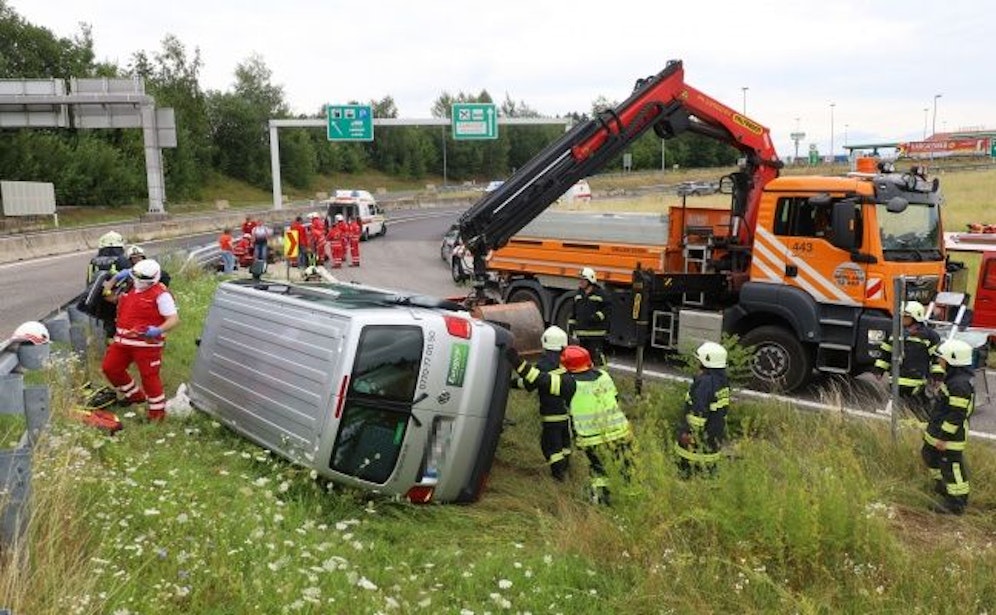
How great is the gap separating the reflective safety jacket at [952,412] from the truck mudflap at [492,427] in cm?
314

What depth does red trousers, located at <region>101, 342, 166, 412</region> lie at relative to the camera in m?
6.47

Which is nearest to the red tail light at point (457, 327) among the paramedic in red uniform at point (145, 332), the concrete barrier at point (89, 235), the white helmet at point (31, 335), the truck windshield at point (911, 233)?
the white helmet at point (31, 335)

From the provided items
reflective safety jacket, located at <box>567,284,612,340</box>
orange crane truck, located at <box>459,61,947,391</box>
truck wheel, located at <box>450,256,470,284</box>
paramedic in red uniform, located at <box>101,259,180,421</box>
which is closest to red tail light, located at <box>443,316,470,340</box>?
paramedic in red uniform, located at <box>101,259,180,421</box>

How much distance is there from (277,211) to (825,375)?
31.0 m

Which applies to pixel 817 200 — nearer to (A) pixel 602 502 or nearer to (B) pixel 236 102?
(A) pixel 602 502

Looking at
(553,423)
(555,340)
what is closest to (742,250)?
(555,340)

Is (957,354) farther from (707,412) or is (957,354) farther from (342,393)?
(342,393)

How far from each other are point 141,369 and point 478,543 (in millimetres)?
3287

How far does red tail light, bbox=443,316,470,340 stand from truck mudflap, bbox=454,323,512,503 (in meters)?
0.26

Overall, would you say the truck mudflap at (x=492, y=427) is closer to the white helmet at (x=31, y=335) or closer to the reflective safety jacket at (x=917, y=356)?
the white helmet at (x=31, y=335)

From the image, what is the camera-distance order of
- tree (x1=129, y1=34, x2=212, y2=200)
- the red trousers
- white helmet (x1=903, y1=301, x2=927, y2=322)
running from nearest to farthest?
the red trousers
white helmet (x1=903, y1=301, x2=927, y2=322)
tree (x1=129, y1=34, x2=212, y2=200)

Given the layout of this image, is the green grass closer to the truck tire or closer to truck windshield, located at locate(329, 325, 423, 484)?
truck windshield, located at locate(329, 325, 423, 484)

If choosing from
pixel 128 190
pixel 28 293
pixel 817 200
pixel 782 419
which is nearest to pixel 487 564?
pixel 782 419

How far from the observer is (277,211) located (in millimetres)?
36750
